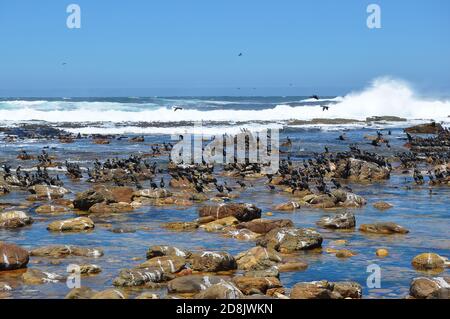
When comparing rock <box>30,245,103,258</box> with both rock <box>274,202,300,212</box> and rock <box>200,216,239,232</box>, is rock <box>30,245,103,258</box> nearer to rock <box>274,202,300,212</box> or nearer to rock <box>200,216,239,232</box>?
rock <box>200,216,239,232</box>

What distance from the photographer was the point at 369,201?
18.1 m

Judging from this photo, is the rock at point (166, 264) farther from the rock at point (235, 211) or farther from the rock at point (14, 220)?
the rock at point (14, 220)

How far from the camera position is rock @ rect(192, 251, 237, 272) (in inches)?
428

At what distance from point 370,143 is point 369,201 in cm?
1804

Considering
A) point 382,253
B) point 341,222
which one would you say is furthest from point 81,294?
point 341,222

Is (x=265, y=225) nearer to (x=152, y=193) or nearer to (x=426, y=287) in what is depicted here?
(x=426, y=287)

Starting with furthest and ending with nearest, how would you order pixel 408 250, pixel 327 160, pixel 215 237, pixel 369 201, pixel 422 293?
pixel 327 160
pixel 369 201
pixel 215 237
pixel 408 250
pixel 422 293

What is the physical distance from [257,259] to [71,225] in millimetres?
4954

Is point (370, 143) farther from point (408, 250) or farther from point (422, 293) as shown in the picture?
point (422, 293)

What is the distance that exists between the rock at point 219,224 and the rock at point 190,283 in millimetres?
4330

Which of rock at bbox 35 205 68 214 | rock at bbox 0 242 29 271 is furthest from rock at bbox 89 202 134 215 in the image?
rock at bbox 0 242 29 271

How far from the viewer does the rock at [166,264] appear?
34.9 feet

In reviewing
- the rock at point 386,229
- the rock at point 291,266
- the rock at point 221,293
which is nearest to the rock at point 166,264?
the rock at point 291,266
